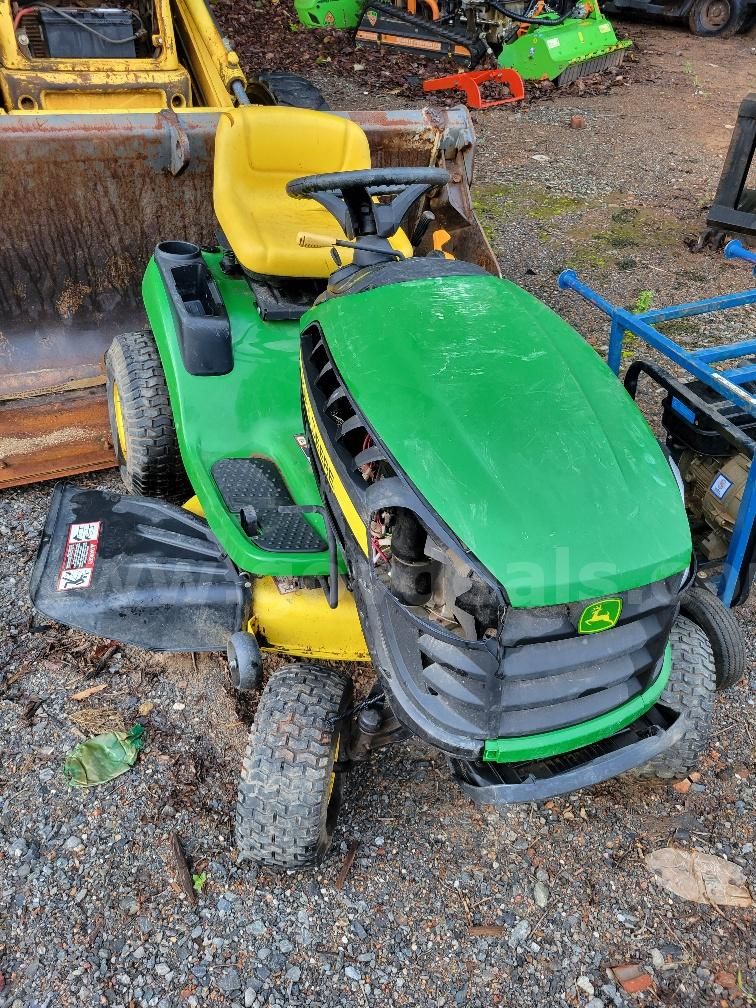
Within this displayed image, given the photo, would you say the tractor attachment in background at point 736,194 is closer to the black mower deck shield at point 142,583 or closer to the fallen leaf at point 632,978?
the black mower deck shield at point 142,583

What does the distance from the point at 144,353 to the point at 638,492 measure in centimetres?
181

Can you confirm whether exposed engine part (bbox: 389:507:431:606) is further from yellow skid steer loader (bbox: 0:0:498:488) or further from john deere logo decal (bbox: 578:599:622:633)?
yellow skid steer loader (bbox: 0:0:498:488)

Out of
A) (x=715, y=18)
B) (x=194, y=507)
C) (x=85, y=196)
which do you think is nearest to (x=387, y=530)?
(x=194, y=507)

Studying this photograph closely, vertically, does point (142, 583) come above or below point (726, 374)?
below

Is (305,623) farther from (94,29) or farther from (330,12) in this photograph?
(330,12)

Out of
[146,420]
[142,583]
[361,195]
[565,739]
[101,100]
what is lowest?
[142,583]

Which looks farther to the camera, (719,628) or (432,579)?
(719,628)

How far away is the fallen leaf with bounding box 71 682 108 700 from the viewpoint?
2.46 metres

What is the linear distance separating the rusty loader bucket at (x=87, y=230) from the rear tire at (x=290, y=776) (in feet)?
5.05

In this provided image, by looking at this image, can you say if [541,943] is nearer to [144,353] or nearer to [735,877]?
[735,877]

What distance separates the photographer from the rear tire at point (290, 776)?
1885 millimetres

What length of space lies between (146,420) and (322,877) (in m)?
1.43

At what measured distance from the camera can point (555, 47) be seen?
783cm

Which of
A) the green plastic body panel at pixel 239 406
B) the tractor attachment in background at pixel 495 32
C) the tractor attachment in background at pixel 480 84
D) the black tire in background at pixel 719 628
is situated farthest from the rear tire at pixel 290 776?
the tractor attachment in background at pixel 495 32
